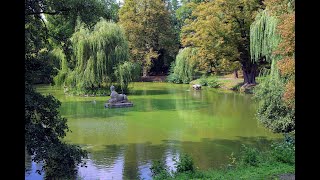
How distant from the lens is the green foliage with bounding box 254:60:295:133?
10688mm

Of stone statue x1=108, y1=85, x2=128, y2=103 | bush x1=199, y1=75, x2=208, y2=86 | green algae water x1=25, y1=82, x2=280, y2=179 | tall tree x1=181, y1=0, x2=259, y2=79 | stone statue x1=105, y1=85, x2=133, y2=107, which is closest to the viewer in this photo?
green algae water x1=25, y1=82, x2=280, y2=179

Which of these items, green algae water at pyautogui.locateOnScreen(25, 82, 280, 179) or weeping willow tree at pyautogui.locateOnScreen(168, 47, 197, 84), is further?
weeping willow tree at pyautogui.locateOnScreen(168, 47, 197, 84)

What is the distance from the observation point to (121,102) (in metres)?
17.4

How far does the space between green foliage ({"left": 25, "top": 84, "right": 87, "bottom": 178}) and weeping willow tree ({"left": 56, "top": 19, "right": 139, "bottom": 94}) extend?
14.3 metres

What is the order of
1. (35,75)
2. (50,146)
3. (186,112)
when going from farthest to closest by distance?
(186,112) → (35,75) → (50,146)

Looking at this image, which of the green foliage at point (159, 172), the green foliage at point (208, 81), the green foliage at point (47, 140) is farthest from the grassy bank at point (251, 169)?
the green foliage at point (208, 81)

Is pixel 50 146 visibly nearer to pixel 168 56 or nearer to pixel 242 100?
pixel 242 100

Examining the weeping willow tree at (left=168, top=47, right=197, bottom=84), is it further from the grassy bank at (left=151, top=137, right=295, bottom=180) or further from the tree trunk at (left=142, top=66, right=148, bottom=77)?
the grassy bank at (left=151, top=137, right=295, bottom=180)

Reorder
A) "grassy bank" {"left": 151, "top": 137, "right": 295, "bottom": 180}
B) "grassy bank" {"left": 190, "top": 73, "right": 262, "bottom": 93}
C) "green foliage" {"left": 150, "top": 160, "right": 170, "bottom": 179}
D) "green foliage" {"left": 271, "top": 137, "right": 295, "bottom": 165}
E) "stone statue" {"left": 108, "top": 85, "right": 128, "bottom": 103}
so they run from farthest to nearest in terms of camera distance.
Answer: "grassy bank" {"left": 190, "top": 73, "right": 262, "bottom": 93} → "stone statue" {"left": 108, "top": 85, "right": 128, "bottom": 103} → "green foliage" {"left": 271, "top": 137, "right": 295, "bottom": 165} → "green foliage" {"left": 150, "top": 160, "right": 170, "bottom": 179} → "grassy bank" {"left": 151, "top": 137, "right": 295, "bottom": 180}

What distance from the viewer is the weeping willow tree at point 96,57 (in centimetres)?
2100

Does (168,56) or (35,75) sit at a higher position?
(168,56)

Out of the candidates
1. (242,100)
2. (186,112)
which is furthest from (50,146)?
(242,100)

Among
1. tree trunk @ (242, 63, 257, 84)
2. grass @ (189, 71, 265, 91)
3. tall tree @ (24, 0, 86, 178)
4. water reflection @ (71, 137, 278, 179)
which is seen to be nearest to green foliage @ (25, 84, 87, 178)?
tall tree @ (24, 0, 86, 178)
